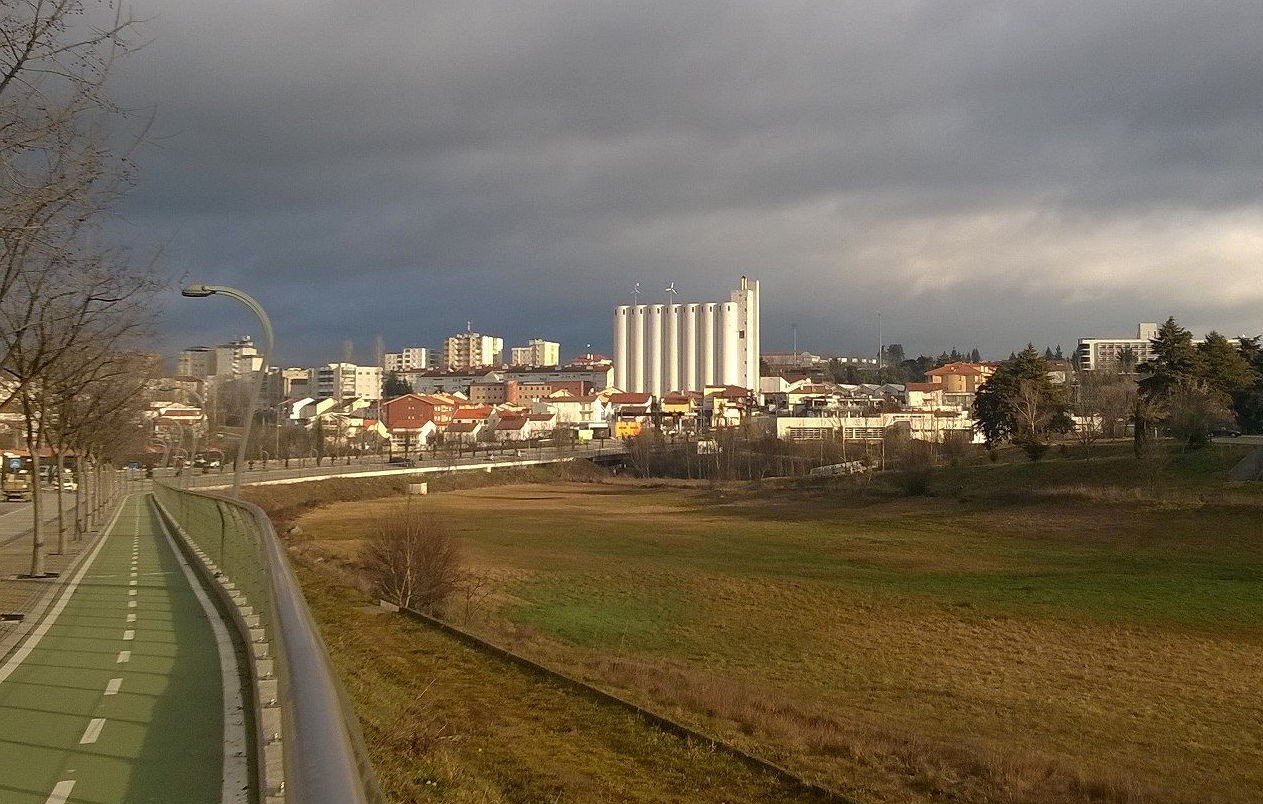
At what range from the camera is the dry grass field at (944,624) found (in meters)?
14.5

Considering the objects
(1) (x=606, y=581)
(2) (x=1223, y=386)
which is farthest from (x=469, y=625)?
(2) (x=1223, y=386)

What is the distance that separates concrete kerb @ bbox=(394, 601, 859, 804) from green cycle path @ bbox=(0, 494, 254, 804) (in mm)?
4026

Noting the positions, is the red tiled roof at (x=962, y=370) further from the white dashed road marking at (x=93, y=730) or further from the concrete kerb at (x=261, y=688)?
the white dashed road marking at (x=93, y=730)

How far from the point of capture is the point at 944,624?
31.2 m

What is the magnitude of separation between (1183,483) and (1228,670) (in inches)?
1700

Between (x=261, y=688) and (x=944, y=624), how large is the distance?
26.2m

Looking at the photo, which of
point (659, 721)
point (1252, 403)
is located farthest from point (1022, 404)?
point (659, 721)

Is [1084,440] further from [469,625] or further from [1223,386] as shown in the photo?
[469,625]

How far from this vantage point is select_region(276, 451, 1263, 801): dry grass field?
47.6ft

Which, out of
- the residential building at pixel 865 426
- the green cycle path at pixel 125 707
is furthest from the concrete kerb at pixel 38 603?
the residential building at pixel 865 426

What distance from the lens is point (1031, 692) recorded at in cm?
2220

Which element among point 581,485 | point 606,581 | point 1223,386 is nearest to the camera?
point 606,581

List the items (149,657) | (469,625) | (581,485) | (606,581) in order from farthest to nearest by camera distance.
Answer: (581,485) → (606,581) → (469,625) → (149,657)

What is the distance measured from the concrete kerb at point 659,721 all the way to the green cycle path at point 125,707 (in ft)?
13.2
